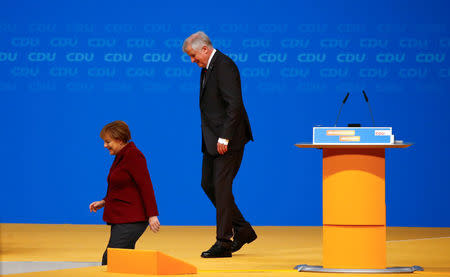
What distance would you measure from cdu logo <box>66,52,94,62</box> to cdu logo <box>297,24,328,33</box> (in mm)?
1765

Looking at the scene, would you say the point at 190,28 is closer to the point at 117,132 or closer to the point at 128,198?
the point at 117,132

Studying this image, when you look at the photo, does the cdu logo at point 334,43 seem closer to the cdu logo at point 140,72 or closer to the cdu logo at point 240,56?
the cdu logo at point 240,56

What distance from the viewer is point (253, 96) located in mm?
6996

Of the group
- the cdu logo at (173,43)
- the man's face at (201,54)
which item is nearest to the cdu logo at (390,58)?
the cdu logo at (173,43)

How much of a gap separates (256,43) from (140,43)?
3.21ft

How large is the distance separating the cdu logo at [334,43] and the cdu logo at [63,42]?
2076 millimetres

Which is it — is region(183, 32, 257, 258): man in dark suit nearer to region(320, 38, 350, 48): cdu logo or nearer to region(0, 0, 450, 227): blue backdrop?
region(0, 0, 450, 227): blue backdrop

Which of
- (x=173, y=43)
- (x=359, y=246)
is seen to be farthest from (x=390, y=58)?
(x=359, y=246)

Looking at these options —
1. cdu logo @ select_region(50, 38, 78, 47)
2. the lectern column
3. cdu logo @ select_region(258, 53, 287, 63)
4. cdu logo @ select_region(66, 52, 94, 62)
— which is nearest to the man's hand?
the lectern column

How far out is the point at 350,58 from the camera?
694 centimetres

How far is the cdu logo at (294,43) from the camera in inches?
275

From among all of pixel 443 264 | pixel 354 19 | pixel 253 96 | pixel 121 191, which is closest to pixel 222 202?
pixel 121 191

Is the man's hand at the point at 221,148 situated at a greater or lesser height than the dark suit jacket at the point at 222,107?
lesser

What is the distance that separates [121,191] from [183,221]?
2940 mm
